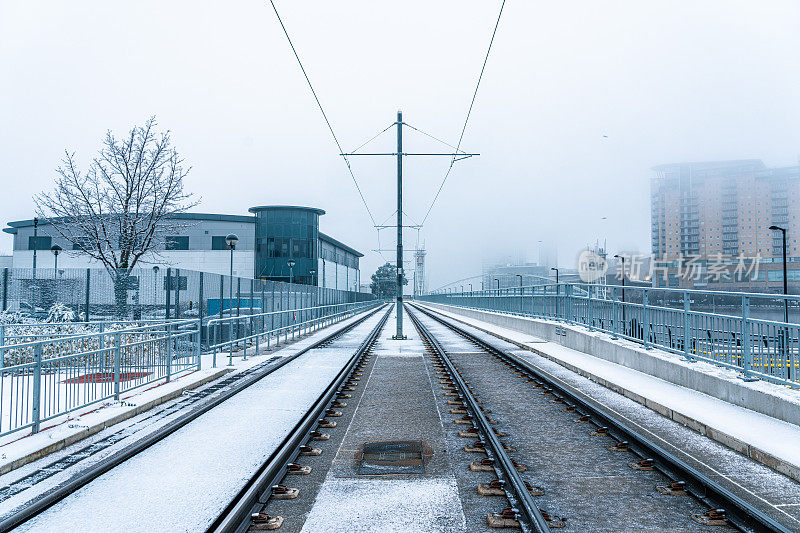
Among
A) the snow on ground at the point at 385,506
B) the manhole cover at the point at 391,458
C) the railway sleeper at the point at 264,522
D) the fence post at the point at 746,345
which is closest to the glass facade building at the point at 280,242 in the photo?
the fence post at the point at 746,345

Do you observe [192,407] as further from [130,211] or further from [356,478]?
[130,211]

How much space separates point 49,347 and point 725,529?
15.2 m

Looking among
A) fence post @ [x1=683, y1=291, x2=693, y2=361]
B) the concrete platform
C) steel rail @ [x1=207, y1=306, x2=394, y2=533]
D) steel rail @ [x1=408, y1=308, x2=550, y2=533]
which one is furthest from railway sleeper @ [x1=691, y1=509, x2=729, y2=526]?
fence post @ [x1=683, y1=291, x2=693, y2=361]

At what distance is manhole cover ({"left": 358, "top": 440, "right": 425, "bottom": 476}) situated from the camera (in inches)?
251

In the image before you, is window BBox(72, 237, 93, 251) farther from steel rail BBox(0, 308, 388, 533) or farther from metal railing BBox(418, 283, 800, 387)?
metal railing BBox(418, 283, 800, 387)

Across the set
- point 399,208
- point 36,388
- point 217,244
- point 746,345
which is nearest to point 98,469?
point 36,388

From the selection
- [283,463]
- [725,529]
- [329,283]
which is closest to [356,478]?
[283,463]

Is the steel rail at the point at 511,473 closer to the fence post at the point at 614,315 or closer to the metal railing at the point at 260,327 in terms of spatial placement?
the fence post at the point at 614,315

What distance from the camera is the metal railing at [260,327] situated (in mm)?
16641

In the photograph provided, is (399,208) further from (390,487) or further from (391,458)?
(390,487)

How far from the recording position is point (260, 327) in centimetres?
2034

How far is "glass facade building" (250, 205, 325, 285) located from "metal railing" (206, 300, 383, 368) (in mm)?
29003

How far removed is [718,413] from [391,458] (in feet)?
15.0

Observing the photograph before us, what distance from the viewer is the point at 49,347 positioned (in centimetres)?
1534
